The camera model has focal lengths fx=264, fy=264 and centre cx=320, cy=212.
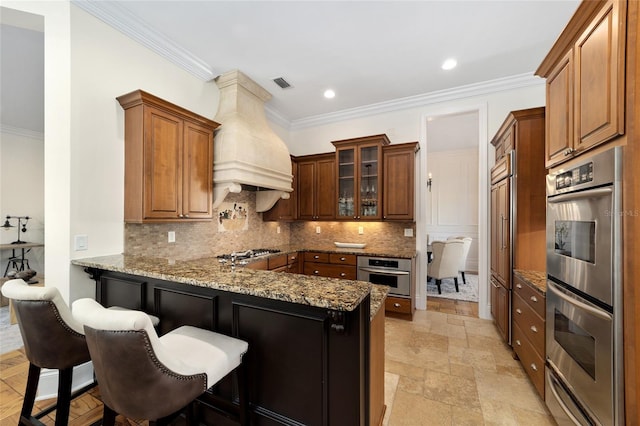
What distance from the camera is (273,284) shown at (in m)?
1.44

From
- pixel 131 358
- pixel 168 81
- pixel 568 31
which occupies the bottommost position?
pixel 131 358

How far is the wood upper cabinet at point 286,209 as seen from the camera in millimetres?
4453

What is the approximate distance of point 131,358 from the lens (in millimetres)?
1037

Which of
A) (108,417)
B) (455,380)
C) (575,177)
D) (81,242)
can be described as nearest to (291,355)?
(108,417)

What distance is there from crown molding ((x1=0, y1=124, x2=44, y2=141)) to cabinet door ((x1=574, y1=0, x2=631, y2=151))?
7.81 meters

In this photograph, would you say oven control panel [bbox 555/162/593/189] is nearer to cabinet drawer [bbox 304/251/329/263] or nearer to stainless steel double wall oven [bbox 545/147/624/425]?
stainless steel double wall oven [bbox 545/147/624/425]

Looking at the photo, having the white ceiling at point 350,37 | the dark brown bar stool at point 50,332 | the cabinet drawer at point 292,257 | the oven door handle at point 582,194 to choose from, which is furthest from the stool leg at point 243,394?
the white ceiling at point 350,37

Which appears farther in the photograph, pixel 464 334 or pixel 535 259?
pixel 464 334

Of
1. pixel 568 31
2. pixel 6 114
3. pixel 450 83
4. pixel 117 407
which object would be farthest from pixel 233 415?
pixel 6 114

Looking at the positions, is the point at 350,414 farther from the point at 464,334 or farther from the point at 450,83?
the point at 450,83

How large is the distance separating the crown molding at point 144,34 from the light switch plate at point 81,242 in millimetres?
1897

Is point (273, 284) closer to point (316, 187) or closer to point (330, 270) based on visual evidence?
point (330, 270)

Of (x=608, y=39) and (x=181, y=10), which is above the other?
(x=181, y=10)

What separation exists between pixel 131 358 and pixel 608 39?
260cm
